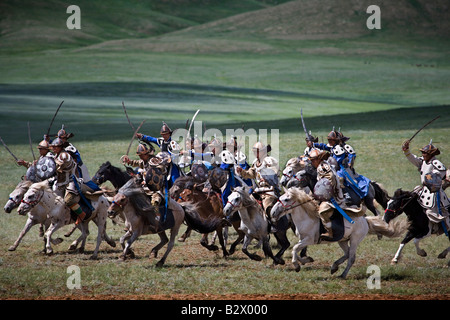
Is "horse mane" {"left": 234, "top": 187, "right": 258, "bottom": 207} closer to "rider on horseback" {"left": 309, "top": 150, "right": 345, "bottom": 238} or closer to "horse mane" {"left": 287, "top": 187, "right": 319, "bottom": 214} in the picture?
"horse mane" {"left": 287, "top": 187, "right": 319, "bottom": 214}

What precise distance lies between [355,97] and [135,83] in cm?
2575

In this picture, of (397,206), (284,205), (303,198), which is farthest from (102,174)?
(397,206)

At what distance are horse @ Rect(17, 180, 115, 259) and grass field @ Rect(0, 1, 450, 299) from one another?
0.56m

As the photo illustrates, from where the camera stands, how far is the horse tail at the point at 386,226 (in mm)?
Answer: 13953

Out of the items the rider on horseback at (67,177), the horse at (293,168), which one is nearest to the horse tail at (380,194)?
the horse at (293,168)

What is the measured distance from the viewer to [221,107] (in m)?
62.5

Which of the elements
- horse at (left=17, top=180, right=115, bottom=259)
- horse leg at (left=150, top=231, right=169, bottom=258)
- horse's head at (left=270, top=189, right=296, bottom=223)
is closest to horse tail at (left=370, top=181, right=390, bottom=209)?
horse's head at (left=270, top=189, right=296, bottom=223)

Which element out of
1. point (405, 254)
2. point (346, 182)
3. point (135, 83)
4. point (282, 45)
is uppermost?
point (282, 45)

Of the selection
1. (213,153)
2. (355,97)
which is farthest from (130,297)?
(355,97)

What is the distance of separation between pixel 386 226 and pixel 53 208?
737cm

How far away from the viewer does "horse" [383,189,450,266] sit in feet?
46.8

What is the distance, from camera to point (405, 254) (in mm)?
15289

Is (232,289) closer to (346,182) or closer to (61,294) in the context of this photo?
(61,294)

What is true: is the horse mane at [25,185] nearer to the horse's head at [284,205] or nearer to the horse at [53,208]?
the horse at [53,208]
